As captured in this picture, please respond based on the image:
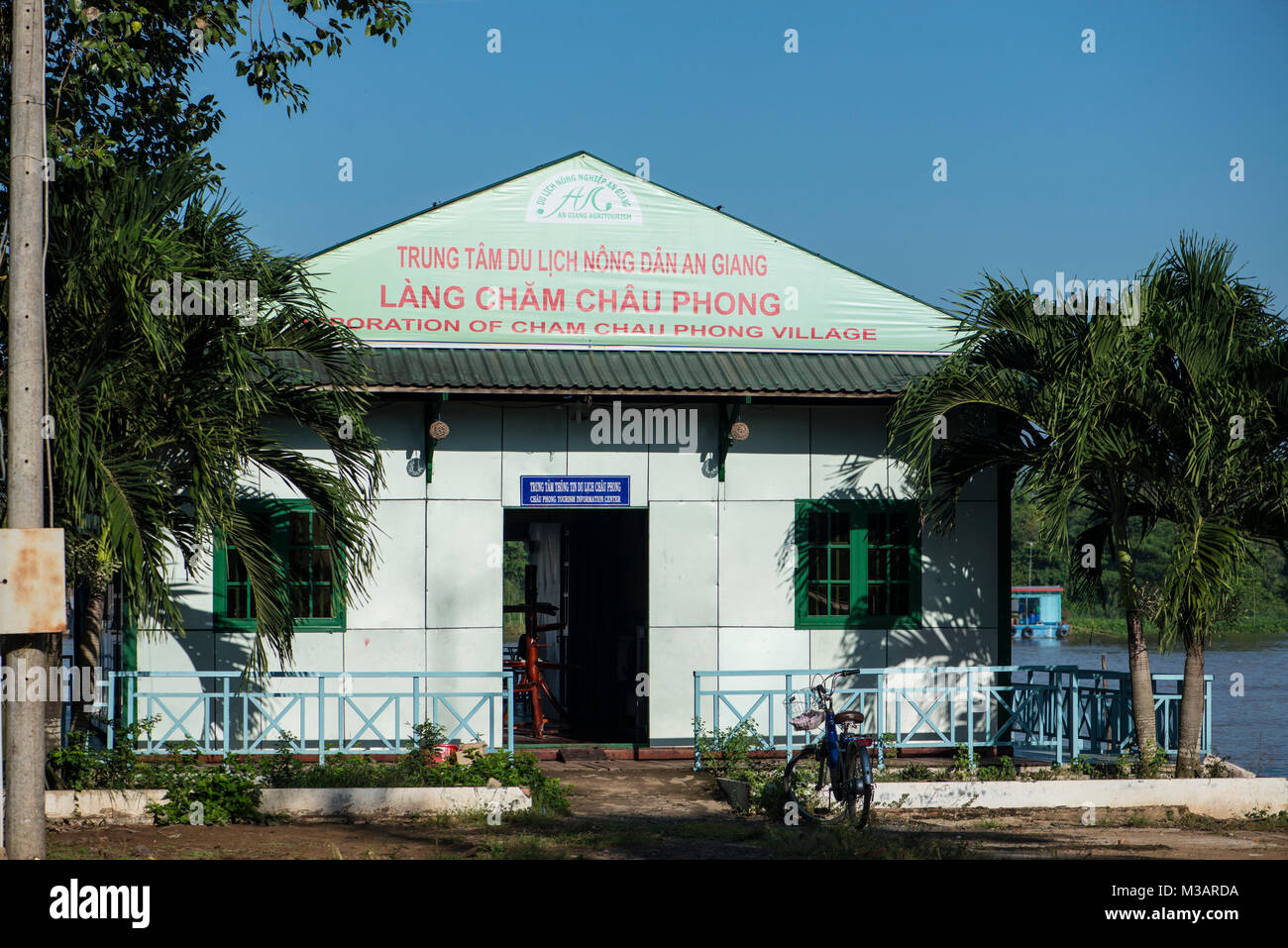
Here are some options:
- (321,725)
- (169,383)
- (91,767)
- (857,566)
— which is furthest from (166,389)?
(857,566)

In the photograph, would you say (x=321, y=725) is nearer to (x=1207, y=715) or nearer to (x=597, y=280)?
(x=597, y=280)

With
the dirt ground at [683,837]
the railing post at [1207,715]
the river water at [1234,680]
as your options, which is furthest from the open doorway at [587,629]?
the river water at [1234,680]

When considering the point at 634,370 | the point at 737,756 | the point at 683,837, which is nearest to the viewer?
the point at 683,837

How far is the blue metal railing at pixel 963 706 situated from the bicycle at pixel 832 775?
139cm

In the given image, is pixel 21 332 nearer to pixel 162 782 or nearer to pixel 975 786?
pixel 162 782

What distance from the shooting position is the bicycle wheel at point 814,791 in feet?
37.3

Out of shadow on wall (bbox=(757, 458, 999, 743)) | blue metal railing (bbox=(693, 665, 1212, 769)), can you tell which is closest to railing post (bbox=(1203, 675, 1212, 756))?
blue metal railing (bbox=(693, 665, 1212, 769))

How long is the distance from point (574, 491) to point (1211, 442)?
20.9 feet

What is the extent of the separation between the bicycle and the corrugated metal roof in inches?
148

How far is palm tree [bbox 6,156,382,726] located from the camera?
10156 millimetres

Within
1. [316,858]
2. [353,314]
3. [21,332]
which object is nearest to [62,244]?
[21,332]

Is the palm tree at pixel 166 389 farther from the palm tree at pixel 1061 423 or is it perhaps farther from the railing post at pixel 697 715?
the palm tree at pixel 1061 423

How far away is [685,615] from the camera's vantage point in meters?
14.6

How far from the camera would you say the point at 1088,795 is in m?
12.0
